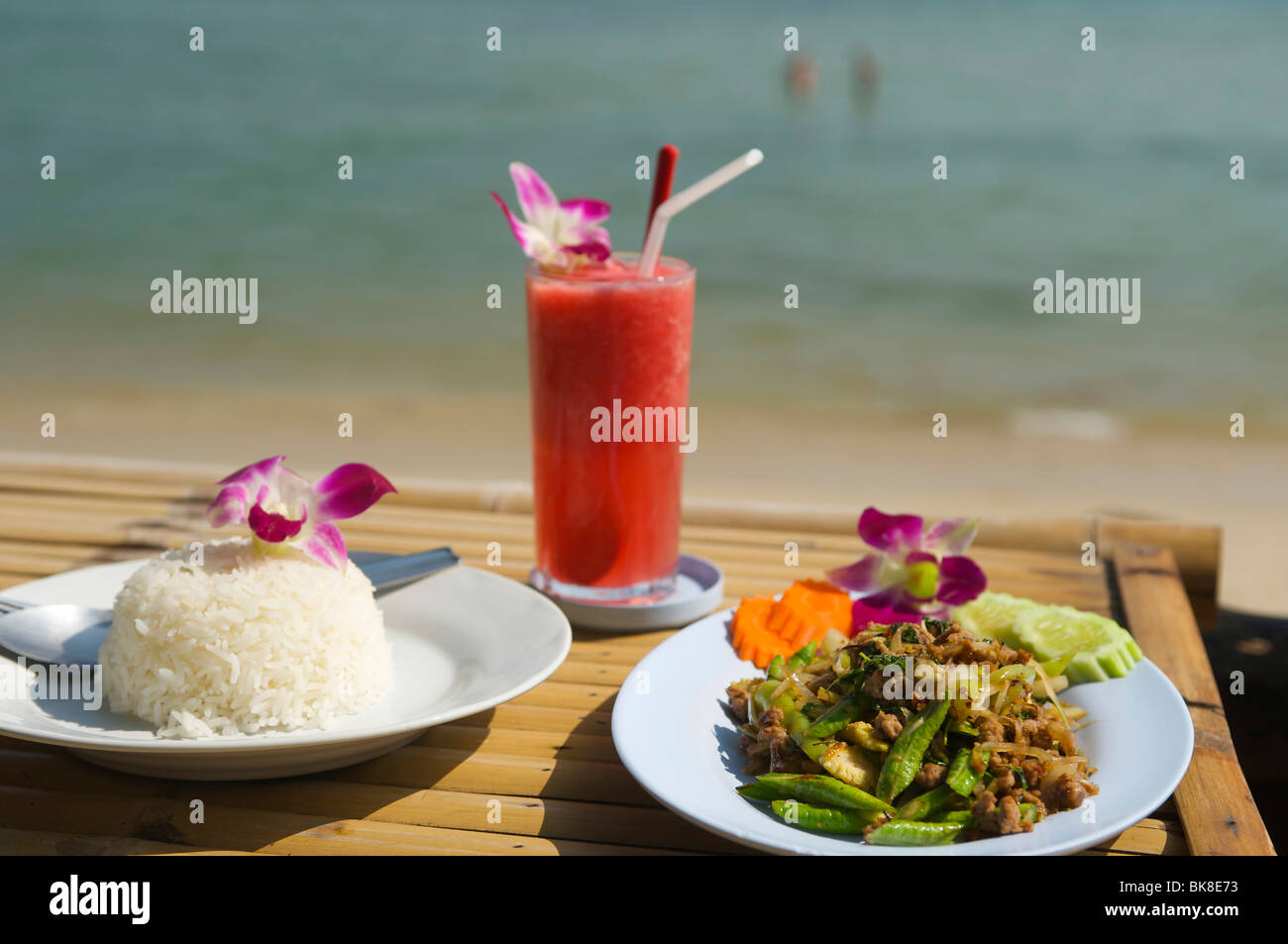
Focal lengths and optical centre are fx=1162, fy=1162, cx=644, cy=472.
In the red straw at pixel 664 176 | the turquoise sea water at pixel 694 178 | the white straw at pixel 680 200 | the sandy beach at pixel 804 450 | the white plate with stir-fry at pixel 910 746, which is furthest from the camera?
the turquoise sea water at pixel 694 178

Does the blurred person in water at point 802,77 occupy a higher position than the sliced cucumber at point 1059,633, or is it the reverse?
the blurred person in water at point 802,77

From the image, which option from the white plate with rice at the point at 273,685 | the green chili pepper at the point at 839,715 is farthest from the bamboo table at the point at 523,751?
the green chili pepper at the point at 839,715

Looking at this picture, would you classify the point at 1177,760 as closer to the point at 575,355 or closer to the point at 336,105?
the point at 575,355

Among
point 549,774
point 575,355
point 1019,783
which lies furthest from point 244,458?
point 1019,783

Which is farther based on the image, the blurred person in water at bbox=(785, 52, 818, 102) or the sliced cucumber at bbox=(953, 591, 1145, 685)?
the blurred person in water at bbox=(785, 52, 818, 102)

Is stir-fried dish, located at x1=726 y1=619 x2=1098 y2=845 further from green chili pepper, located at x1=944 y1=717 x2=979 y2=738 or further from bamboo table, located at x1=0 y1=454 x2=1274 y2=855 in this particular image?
bamboo table, located at x1=0 y1=454 x2=1274 y2=855

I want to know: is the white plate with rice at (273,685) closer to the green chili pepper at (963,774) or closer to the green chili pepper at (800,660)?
the green chili pepper at (800,660)

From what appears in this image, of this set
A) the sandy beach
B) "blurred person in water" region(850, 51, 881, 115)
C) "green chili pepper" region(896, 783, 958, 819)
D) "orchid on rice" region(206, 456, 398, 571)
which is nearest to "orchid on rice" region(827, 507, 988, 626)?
"green chili pepper" region(896, 783, 958, 819)
